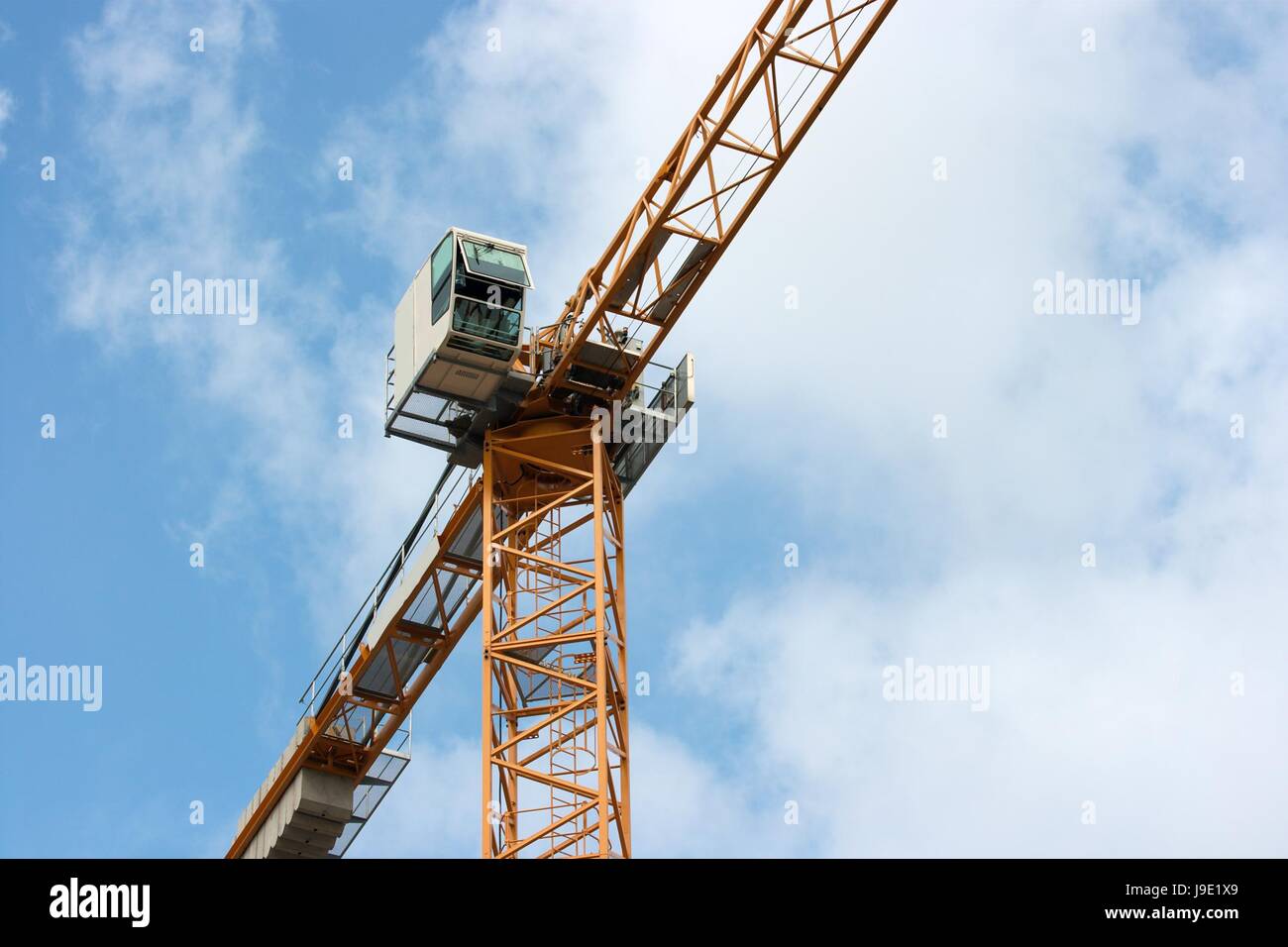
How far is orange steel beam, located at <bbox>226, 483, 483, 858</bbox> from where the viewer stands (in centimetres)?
4322

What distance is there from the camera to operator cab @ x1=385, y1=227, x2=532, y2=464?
3825 cm

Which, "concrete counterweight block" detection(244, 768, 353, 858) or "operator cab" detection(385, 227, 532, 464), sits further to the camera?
"concrete counterweight block" detection(244, 768, 353, 858)

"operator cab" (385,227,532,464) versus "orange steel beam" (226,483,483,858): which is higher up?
"operator cab" (385,227,532,464)

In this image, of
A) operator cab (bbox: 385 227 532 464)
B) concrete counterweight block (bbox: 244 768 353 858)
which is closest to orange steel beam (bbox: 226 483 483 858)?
concrete counterweight block (bbox: 244 768 353 858)

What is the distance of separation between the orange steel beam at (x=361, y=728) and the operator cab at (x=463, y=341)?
346 centimetres

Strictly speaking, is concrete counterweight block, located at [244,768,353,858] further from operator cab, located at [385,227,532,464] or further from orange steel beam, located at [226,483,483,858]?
operator cab, located at [385,227,532,464]

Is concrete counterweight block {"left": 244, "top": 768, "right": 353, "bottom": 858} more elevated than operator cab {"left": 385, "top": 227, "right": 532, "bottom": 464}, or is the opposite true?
operator cab {"left": 385, "top": 227, "right": 532, "bottom": 464}

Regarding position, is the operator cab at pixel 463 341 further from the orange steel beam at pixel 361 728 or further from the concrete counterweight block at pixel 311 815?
the concrete counterweight block at pixel 311 815

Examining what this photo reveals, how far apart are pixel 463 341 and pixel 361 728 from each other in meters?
10.9

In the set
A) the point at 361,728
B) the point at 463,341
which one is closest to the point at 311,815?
the point at 361,728

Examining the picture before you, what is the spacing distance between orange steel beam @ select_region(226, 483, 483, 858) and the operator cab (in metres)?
3.46
